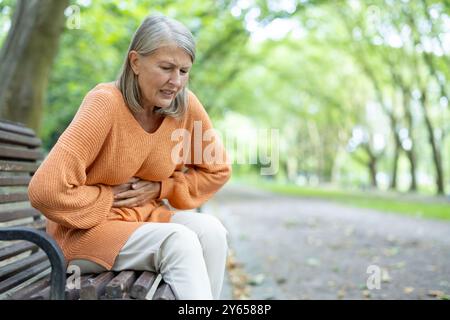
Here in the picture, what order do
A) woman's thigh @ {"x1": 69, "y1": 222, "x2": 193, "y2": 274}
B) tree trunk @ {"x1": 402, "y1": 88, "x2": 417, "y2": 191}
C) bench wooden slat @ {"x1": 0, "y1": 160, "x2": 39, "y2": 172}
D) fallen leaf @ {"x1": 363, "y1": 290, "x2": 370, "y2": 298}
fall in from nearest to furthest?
woman's thigh @ {"x1": 69, "y1": 222, "x2": 193, "y2": 274} < bench wooden slat @ {"x1": 0, "y1": 160, "x2": 39, "y2": 172} < fallen leaf @ {"x1": 363, "y1": 290, "x2": 370, "y2": 298} < tree trunk @ {"x1": 402, "y1": 88, "x2": 417, "y2": 191}

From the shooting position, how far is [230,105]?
112 ft

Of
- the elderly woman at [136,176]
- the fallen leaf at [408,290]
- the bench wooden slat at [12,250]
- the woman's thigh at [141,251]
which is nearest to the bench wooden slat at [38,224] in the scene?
the bench wooden slat at [12,250]

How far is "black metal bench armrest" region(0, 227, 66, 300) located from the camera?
198 centimetres

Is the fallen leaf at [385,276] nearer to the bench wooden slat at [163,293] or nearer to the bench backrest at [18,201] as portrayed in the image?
the bench backrest at [18,201]

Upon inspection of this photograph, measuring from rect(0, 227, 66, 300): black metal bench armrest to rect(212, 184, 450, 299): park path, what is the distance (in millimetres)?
3035

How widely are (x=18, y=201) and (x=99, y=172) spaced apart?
1.03 m

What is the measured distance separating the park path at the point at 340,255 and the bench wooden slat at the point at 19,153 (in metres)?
2.08

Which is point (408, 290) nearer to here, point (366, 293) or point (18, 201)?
point (366, 293)

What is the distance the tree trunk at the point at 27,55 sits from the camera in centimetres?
604

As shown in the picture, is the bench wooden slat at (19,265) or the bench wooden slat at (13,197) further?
the bench wooden slat at (13,197)

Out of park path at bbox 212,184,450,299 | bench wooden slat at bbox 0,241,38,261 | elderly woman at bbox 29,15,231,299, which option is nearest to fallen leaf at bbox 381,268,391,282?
park path at bbox 212,184,450,299

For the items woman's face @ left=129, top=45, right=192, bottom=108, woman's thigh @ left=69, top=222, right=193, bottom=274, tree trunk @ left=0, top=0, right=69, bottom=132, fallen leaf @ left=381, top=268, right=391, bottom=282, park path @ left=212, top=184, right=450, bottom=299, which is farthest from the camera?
tree trunk @ left=0, top=0, right=69, bottom=132

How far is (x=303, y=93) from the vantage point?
3422 centimetres

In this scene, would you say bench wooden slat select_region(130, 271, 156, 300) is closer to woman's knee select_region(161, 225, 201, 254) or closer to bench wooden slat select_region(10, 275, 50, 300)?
woman's knee select_region(161, 225, 201, 254)
